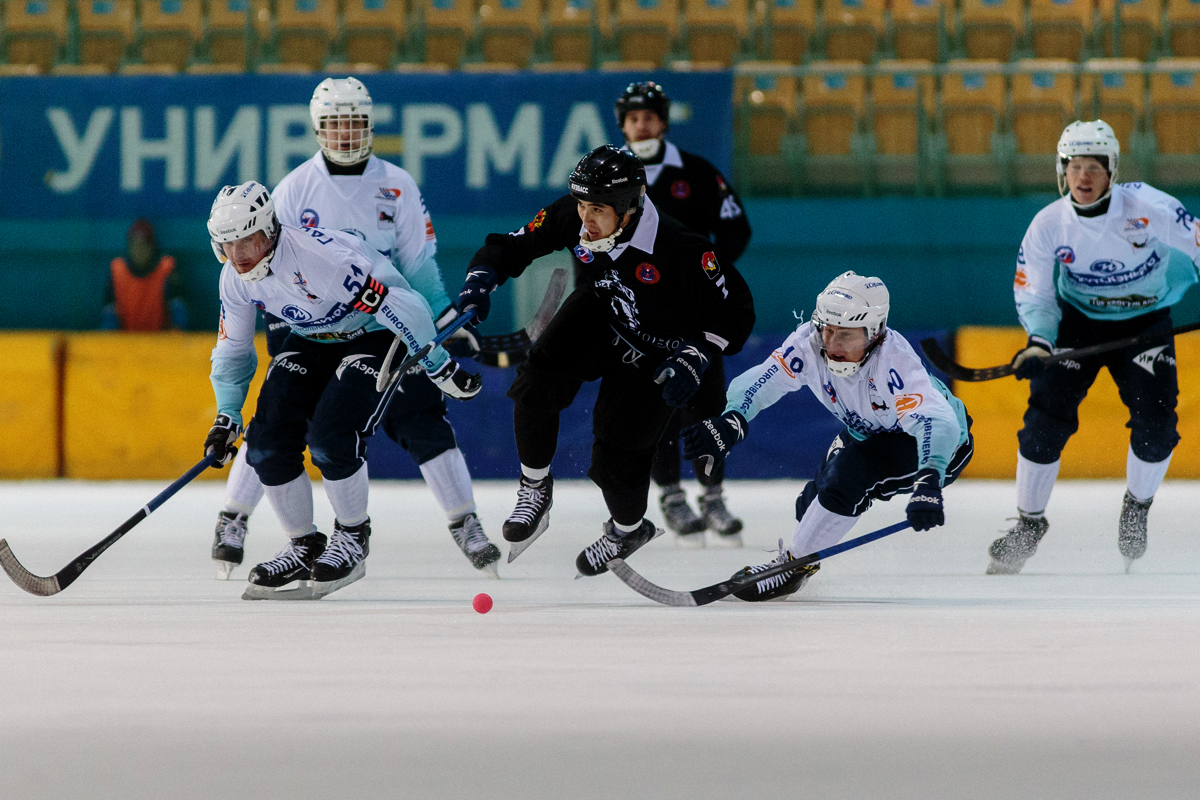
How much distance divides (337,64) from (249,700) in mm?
8550

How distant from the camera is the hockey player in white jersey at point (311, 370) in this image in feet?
16.3

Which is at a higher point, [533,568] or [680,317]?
[680,317]

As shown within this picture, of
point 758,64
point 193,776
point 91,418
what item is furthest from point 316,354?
point 758,64

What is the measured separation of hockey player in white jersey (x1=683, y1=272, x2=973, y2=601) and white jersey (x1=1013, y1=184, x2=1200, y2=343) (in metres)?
1.17

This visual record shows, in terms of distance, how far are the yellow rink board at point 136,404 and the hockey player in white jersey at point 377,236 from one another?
4279mm

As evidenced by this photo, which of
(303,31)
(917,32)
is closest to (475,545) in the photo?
(303,31)

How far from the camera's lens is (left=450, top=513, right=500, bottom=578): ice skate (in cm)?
548

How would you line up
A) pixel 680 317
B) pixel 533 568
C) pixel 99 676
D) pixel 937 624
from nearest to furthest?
pixel 99 676 → pixel 937 624 → pixel 680 317 → pixel 533 568

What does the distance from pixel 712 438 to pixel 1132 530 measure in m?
2.11

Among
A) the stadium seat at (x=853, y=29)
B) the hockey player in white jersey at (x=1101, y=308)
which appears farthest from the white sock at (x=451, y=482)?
the stadium seat at (x=853, y=29)

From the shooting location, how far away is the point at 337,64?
11.2 m

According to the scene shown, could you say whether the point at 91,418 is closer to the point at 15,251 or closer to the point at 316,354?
the point at 15,251

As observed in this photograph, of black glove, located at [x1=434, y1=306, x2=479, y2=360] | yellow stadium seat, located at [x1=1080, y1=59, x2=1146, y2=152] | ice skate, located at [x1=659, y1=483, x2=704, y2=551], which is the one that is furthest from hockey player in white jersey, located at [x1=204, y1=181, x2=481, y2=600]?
yellow stadium seat, located at [x1=1080, y1=59, x2=1146, y2=152]

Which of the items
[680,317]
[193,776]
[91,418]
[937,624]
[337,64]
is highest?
[337,64]
